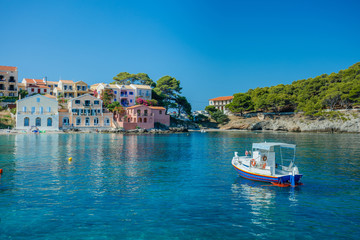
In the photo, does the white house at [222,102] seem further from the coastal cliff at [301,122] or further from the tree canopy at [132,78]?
the tree canopy at [132,78]

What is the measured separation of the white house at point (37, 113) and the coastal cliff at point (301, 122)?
59944mm

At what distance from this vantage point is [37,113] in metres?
72.1

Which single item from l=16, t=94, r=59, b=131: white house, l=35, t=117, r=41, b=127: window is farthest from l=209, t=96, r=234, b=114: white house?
l=35, t=117, r=41, b=127: window

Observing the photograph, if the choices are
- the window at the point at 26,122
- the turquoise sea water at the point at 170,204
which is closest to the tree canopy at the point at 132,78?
the window at the point at 26,122

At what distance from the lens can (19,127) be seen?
2741 inches

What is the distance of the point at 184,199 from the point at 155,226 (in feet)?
13.7

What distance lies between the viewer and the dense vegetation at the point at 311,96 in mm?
84688

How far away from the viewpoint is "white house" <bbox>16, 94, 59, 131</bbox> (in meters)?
70.6

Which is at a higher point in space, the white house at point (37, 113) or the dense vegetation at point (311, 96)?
the dense vegetation at point (311, 96)

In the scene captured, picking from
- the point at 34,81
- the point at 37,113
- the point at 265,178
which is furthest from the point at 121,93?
the point at 265,178

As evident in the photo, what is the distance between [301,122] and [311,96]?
11.6 metres

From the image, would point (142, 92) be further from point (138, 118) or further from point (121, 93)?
point (138, 118)

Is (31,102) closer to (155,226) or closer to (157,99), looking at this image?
(157,99)

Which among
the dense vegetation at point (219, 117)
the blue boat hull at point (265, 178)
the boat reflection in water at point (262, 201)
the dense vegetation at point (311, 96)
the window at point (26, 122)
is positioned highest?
the dense vegetation at point (311, 96)
